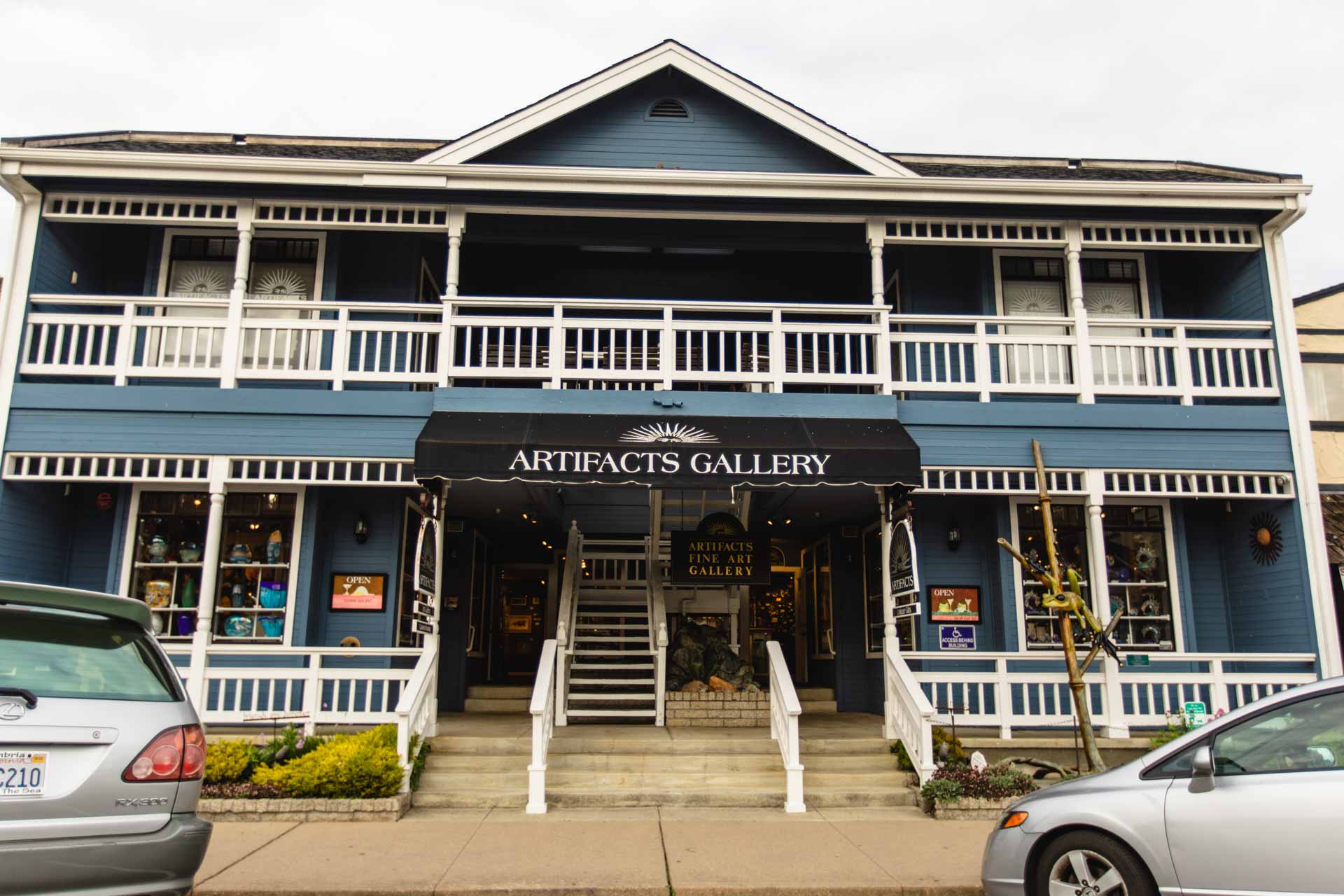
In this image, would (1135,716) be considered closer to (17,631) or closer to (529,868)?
(529,868)

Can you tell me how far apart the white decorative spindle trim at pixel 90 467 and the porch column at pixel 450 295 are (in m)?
2.73

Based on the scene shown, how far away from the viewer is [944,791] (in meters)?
8.59

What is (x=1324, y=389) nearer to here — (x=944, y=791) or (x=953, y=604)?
(x=953, y=604)

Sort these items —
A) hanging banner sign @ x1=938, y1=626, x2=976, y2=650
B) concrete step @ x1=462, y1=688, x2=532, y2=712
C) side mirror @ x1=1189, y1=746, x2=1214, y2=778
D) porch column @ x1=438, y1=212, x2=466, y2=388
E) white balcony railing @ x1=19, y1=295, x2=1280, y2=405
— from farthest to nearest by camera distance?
concrete step @ x1=462, y1=688, x2=532, y2=712
hanging banner sign @ x1=938, y1=626, x2=976, y2=650
porch column @ x1=438, y1=212, x2=466, y2=388
white balcony railing @ x1=19, y1=295, x2=1280, y2=405
side mirror @ x1=1189, y1=746, x2=1214, y2=778

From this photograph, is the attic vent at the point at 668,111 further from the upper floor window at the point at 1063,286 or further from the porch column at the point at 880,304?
the upper floor window at the point at 1063,286

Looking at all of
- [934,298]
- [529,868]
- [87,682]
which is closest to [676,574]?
[934,298]

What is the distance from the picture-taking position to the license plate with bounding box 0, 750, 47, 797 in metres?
3.94

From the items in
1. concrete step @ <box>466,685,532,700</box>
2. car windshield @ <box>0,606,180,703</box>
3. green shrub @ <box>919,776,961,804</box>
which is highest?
car windshield @ <box>0,606,180,703</box>

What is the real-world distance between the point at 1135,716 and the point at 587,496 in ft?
28.4

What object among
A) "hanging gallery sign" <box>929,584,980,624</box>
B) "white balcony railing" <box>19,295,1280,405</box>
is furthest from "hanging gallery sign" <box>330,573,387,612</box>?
"hanging gallery sign" <box>929,584,980,624</box>

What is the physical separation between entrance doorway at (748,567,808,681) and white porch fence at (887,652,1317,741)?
19.0 feet

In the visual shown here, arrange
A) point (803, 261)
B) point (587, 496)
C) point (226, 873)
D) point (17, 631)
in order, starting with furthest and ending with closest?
1. point (587, 496)
2. point (803, 261)
3. point (226, 873)
4. point (17, 631)

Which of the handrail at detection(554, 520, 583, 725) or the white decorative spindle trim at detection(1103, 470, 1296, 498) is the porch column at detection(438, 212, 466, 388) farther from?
the white decorative spindle trim at detection(1103, 470, 1296, 498)

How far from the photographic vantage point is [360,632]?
11406 mm
